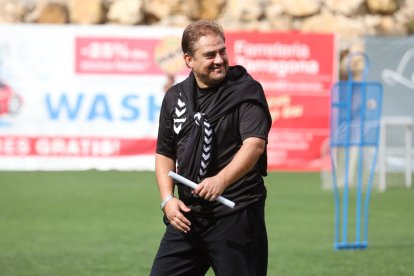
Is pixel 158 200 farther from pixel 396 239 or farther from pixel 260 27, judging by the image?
pixel 260 27

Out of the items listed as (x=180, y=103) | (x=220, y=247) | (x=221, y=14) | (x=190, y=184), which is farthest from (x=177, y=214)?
(x=221, y=14)

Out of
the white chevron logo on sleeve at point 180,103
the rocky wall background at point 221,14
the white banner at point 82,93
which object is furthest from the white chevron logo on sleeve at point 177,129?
the rocky wall background at point 221,14

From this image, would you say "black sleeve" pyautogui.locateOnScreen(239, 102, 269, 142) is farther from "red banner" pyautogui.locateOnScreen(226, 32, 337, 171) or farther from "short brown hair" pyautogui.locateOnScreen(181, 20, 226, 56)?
"red banner" pyautogui.locateOnScreen(226, 32, 337, 171)

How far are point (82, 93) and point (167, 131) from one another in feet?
55.4

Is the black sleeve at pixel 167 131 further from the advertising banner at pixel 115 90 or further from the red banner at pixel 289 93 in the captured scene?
the red banner at pixel 289 93

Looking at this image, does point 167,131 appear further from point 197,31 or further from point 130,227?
point 130,227

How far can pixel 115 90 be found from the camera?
2302cm

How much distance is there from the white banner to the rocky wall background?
452 cm

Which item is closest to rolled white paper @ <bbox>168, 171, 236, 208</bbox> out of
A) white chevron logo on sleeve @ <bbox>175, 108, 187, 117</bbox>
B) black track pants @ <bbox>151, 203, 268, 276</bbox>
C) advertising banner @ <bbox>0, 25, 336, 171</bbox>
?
black track pants @ <bbox>151, 203, 268, 276</bbox>

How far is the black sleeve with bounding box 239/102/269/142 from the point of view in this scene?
589 cm

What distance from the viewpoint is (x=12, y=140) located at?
22.4 metres

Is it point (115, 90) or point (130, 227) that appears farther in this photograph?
point (115, 90)

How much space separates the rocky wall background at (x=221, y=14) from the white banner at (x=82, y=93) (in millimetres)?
4516

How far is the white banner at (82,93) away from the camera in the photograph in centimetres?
2258
